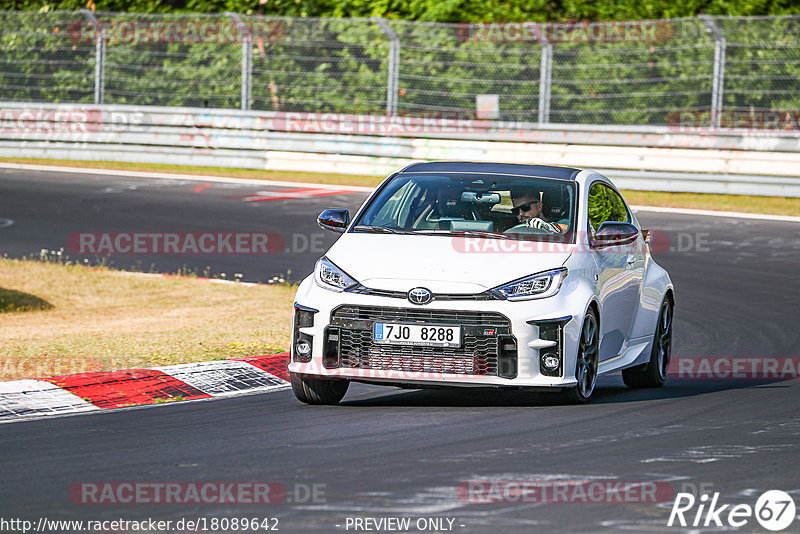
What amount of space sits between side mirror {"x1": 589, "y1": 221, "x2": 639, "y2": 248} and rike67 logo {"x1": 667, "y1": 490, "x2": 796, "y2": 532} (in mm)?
3056

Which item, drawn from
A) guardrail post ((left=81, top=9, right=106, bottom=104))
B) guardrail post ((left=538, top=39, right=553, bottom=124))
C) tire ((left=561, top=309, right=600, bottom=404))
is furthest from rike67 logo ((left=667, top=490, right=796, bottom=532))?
guardrail post ((left=81, top=9, right=106, bottom=104))

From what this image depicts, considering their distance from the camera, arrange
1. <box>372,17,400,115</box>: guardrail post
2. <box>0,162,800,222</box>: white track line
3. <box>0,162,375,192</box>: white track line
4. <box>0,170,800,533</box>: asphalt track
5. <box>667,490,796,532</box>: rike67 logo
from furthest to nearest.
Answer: <box>372,17,400,115</box>: guardrail post, <box>0,162,375,192</box>: white track line, <box>0,162,800,222</box>: white track line, <box>0,170,800,533</box>: asphalt track, <box>667,490,796,532</box>: rike67 logo

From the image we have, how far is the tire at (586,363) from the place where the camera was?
28.0ft

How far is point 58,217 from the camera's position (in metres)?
20.5

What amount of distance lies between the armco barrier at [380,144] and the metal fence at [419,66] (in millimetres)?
591

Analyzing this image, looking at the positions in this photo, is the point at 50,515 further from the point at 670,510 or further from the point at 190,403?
the point at 190,403

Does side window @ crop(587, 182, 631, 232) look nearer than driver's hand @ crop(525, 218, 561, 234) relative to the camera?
No

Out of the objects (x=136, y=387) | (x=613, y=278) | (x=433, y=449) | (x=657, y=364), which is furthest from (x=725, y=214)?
(x=433, y=449)

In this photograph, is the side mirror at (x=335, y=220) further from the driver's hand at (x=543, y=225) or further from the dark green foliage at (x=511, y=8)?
the dark green foliage at (x=511, y=8)

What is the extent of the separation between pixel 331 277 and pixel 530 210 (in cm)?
152

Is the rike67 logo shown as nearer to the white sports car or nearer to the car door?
the white sports car

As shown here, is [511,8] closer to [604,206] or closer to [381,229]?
[604,206]

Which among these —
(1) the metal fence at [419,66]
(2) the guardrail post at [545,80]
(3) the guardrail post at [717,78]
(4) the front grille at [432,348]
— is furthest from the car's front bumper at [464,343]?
(2) the guardrail post at [545,80]

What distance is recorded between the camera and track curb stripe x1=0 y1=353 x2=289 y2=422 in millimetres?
8602
